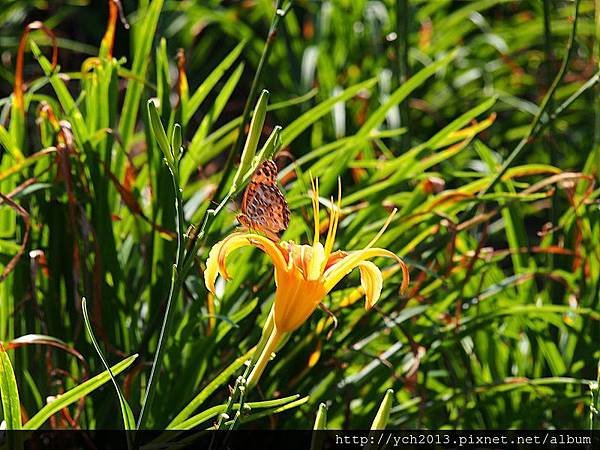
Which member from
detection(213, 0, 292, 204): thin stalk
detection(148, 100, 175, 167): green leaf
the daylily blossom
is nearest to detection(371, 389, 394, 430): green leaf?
the daylily blossom

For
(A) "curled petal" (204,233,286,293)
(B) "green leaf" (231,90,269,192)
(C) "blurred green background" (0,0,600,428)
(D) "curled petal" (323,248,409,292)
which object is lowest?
(C) "blurred green background" (0,0,600,428)

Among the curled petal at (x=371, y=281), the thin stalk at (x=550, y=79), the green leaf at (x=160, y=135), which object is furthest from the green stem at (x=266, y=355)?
the thin stalk at (x=550, y=79)

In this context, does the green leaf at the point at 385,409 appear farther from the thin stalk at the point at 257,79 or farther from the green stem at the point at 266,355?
the thin stalk at the point at 257,79

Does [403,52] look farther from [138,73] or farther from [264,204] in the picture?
[264,204]

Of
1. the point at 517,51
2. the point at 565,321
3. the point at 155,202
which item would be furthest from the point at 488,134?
the point at 155,202

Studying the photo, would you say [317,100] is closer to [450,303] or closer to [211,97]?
[211,97]

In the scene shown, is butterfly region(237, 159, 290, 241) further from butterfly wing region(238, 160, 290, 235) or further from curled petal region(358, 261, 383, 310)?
curled petal region(358, 261, 383, 310)
